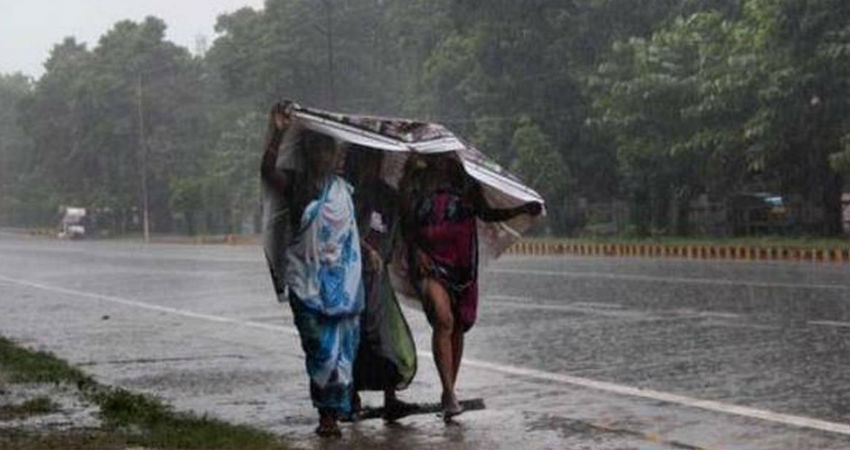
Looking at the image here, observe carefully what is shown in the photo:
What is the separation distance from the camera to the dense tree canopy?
3095cm

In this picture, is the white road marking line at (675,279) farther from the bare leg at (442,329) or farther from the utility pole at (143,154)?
the utility pole at (143,154)

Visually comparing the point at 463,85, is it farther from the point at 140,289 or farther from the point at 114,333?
A: the point at 114,333

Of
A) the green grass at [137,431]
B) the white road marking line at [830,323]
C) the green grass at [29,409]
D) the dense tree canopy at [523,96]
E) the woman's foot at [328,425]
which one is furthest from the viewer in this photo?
the dense tree canopy at [523,96]

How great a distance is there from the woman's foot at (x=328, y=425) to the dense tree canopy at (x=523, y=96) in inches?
894

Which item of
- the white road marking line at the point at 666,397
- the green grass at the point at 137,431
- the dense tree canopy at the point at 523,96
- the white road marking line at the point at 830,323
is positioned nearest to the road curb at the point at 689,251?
the dense tree canopy at the point at 523,96

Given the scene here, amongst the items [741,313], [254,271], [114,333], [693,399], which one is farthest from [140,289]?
[693,399]

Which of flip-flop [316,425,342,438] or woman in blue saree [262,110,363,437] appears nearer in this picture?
woman in blue saree [262,110,363,437]

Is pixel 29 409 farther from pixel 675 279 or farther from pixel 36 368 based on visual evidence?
pixel 675 279

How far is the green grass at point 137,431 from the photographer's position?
6.78 meters

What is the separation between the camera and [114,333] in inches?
578

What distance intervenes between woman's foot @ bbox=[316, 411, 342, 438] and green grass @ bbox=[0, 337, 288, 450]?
9.4 inches

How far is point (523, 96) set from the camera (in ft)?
147

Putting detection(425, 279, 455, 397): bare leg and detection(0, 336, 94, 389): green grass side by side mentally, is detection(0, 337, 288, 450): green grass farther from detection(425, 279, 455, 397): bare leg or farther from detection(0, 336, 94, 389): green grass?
detection(425, 279, 455, 397): bare leg

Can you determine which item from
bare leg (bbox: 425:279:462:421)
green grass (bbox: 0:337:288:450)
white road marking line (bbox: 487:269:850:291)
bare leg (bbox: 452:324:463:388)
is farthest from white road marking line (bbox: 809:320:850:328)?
green grass (bbox: 0:337:288:450)
